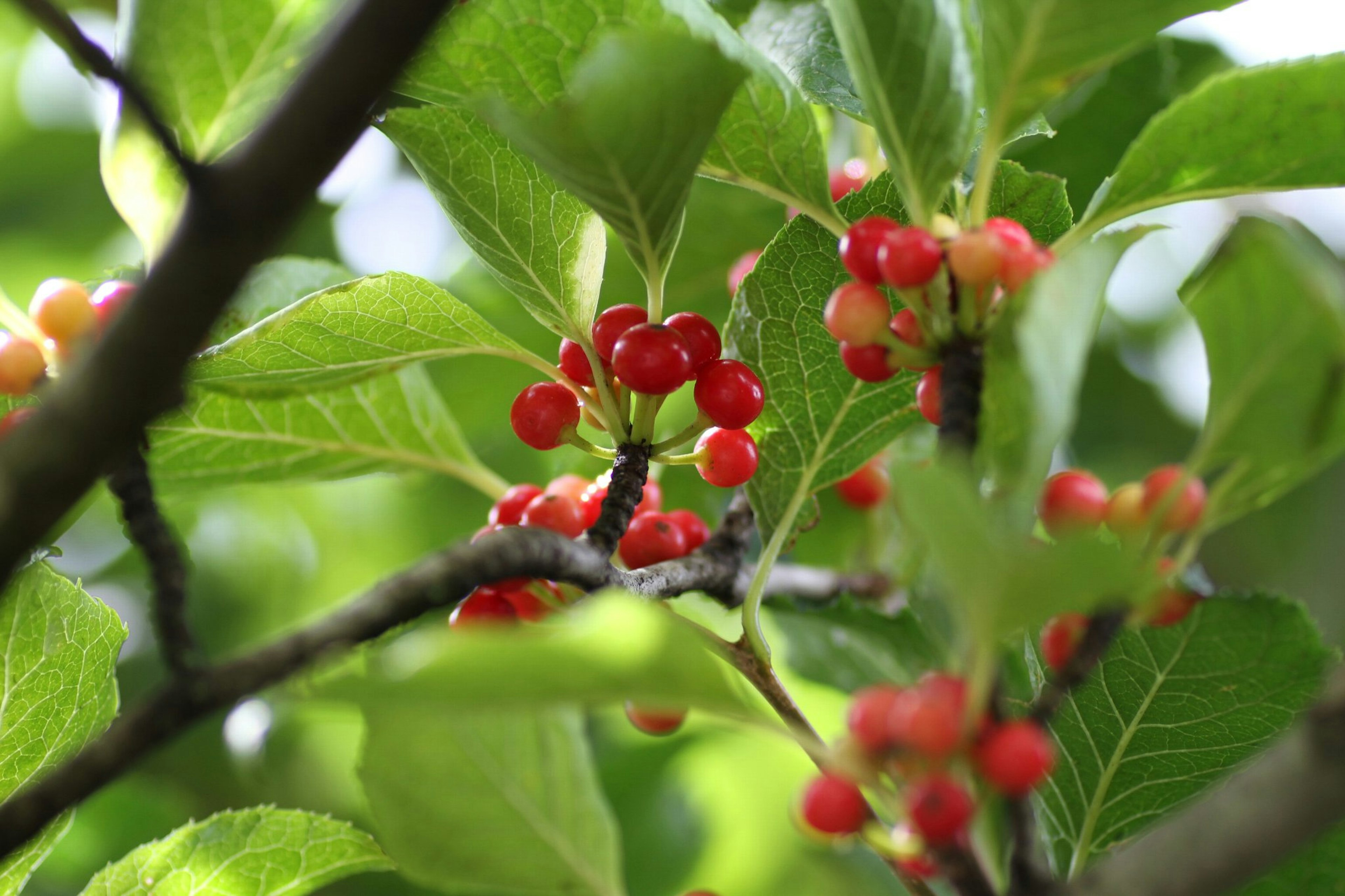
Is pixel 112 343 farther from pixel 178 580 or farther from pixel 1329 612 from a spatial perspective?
pixel 1329 612

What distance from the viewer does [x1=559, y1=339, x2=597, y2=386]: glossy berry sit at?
4.47ft

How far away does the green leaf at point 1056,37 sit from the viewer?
0.97 meters

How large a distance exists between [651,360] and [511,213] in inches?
10.3

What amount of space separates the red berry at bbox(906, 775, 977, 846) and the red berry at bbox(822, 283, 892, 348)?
0.45m

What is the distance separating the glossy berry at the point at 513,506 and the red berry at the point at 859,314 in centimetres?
58

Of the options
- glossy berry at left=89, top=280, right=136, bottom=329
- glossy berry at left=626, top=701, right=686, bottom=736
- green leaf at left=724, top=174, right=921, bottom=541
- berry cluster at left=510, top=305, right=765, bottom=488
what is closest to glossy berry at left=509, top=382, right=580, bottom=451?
berry cluster at left=510, top=305, right=765, bottom=488

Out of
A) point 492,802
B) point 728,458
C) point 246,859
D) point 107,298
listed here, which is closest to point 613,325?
point 728,458

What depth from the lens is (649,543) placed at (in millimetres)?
1451

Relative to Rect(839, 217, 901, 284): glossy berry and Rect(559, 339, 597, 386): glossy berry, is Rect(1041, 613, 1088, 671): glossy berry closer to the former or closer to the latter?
Rect(839, 217, 901, 284): glossy berry

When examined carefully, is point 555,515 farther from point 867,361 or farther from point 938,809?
point 938,809

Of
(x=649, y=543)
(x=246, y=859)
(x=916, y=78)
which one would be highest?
(x=916, y=78)

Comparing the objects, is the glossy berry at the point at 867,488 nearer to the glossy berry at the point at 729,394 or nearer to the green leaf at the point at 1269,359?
the glossy berry at the point at 729,394

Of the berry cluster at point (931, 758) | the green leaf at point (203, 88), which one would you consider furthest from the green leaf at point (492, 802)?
the green leaf at point (203, 88)

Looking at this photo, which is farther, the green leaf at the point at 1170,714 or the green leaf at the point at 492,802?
the green leaf at the point at 1170,714
